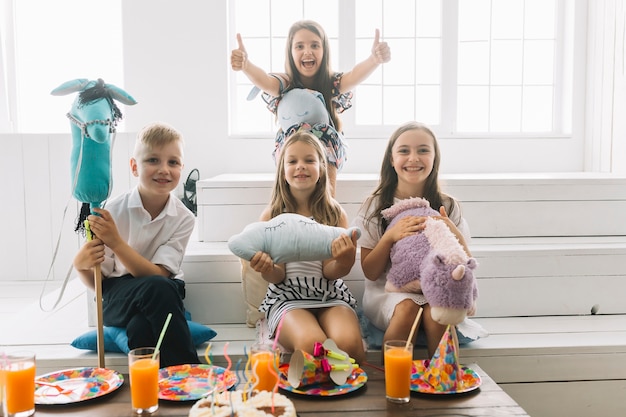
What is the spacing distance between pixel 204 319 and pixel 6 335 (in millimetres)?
683

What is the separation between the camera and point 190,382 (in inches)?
55.9

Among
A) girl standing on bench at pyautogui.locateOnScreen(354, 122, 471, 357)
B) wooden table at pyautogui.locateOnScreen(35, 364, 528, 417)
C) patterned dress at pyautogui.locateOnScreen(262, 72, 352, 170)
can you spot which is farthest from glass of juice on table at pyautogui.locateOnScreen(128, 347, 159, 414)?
patterned dress at pyautogui.locateOnScreen(262, 72, 352, 170)

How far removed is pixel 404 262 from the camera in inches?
74.8

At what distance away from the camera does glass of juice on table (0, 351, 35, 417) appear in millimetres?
1232

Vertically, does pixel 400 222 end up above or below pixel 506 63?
below

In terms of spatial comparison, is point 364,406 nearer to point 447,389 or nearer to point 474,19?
point 447,389

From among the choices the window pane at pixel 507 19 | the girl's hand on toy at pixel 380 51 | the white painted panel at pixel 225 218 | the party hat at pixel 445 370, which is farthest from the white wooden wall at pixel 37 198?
the party hat at pixel 445 370

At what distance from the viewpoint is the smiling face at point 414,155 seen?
2053 mm

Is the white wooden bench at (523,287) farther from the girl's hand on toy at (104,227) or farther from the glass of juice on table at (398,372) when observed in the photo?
the glass of juice on table at (398,372)

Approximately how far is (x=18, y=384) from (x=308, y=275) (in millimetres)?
989

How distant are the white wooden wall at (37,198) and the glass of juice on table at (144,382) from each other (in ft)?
8.49

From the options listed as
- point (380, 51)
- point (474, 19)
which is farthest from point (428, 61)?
point (380, 51)

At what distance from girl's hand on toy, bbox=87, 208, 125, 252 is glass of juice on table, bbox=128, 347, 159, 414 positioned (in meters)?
0.54

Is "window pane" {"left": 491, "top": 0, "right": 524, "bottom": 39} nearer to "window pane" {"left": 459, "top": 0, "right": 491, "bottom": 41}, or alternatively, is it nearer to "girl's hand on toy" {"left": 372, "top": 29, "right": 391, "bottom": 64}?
"window pane" {"left": 459, "top": 0, "right": 491, "bottom": 41}
